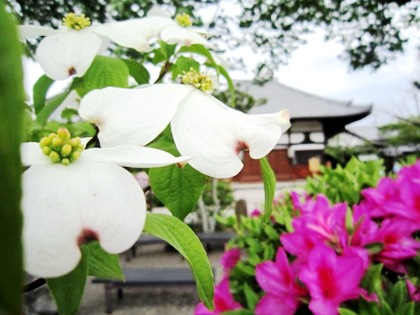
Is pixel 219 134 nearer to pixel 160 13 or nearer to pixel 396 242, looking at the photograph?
pixel 160 13

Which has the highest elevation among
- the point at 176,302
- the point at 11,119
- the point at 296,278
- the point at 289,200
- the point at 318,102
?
the point at 11,119

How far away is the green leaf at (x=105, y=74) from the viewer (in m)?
0.39

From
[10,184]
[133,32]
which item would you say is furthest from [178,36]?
[10,184]

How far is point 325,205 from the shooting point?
2.48ft

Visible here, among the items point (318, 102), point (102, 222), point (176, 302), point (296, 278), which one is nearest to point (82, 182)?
point (102, 222)

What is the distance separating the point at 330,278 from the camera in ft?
1.93

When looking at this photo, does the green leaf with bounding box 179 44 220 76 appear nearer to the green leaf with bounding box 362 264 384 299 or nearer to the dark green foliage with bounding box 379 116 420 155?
the green leaf with bounding box 362 264 384 299

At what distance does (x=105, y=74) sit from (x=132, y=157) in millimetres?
190

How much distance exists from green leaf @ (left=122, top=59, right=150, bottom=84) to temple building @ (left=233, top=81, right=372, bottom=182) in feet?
43.4

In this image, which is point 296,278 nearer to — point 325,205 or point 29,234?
point 325,205

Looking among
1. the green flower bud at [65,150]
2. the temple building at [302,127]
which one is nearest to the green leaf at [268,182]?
the green flower bud at [65,150]

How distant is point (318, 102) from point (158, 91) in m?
19.0

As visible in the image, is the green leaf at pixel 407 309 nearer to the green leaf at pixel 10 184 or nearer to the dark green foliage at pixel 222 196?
the green leaf at pixel 10 184

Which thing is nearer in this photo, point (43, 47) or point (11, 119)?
point (11, 119)
